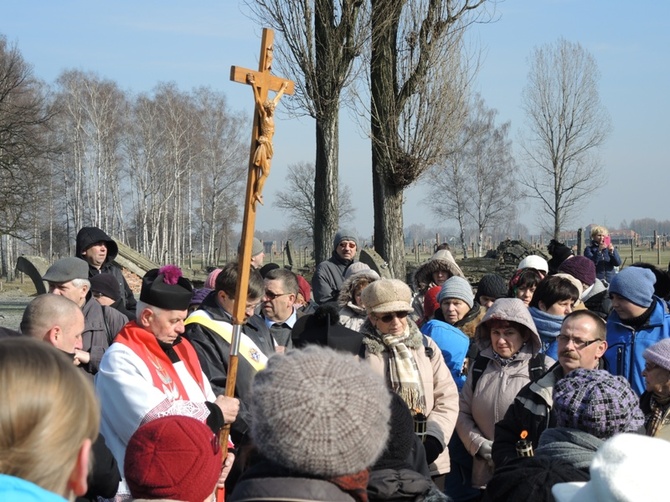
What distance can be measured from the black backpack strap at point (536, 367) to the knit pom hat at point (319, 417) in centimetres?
266

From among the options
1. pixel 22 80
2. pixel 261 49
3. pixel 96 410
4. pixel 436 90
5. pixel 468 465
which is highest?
pixel 22 80

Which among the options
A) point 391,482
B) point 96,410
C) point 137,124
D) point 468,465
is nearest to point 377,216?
point 468,465

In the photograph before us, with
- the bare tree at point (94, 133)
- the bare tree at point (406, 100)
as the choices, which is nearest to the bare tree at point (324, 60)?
the bare tree at point (406, 100)

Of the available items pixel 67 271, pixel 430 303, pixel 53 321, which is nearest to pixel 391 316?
pixel 53 321

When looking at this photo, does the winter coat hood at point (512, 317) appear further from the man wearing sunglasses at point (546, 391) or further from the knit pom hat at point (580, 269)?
the knit pom hat at point (580, 269)

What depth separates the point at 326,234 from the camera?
45.3ft

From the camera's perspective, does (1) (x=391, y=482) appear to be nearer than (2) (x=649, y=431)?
Yes

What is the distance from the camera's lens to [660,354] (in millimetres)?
4133

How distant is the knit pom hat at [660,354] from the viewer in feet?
13.5

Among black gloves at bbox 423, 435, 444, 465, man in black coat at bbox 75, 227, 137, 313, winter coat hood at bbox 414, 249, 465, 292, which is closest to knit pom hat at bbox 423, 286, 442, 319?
winter coat hood at bbox 414, 249, 465, 292

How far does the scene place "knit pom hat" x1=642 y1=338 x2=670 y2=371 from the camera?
411 centimetres

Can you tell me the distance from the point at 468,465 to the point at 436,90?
384 inches

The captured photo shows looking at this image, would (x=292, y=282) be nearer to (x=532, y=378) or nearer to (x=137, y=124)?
(x=532, y=378)

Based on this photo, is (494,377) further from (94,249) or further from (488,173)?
(488,173)
